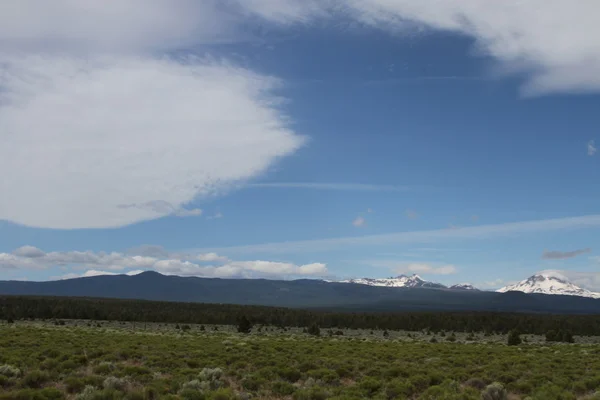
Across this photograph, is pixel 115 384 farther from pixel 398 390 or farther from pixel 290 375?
pixel 398 390

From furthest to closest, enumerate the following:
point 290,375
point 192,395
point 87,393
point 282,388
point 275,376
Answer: point 290,375 → point 275,376 → point 282,388 → point 192,395 → point 87,393

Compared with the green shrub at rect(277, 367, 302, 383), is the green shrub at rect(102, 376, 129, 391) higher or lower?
higher

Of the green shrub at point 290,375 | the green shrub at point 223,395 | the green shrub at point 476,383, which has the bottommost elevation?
the green shrub at point 290,375

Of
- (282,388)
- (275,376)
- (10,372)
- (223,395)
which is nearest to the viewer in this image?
(223,395)

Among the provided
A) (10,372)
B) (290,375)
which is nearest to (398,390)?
(290,375)

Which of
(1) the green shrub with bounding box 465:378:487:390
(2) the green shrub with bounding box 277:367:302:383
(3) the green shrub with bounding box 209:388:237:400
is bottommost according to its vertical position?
(2) the green shrub with bounding box 277:367:302:383

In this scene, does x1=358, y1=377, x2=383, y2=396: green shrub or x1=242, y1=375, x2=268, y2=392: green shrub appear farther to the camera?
x1=242, y1=375, x2=268, y2=392: green shrub

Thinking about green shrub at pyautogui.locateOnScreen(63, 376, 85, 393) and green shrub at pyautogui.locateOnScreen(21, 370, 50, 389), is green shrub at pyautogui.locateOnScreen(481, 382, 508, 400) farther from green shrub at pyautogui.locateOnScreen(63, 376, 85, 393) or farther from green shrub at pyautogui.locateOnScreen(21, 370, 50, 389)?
green shrub at pyautogui.locateOnScreen(21, 370, 50, 389)

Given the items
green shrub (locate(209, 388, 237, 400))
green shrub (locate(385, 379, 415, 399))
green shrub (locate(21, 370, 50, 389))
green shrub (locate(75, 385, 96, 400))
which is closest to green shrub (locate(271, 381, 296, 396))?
green shrub (locate(209, 388, 237, 400))

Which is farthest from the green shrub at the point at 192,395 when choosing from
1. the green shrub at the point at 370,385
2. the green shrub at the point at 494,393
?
the green shrub at the point at 494,393

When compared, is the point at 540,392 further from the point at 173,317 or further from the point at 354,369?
the point at 173,317

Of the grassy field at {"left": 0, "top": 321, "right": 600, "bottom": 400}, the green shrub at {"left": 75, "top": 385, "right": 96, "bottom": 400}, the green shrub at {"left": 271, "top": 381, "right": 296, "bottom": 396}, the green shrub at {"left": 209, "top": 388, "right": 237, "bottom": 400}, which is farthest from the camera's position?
the green shrub at {"left": 271, "top": 381, "right": 296, "bottom": 396}

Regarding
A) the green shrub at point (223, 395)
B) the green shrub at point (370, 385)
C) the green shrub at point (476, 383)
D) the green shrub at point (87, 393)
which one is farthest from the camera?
the green shrub at point (476, 383)

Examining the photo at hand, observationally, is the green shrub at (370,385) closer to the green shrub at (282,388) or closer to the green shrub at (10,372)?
the green shrub at (282,388)
